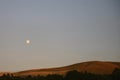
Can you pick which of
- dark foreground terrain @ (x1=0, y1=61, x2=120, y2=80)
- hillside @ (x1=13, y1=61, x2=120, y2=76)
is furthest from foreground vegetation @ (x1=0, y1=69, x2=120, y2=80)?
hillside @ (x1=13, y1=61, x2=120, y2=76)

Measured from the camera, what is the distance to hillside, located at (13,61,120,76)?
1677 centimetres

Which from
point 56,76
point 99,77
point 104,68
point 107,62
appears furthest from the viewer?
point 104,68

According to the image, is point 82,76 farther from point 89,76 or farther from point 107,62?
point 107,62

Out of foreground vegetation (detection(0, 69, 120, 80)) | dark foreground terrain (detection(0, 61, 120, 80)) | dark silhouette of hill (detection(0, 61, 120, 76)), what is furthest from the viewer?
dark silhouette of hill (detection(0, 61, 120, 76))

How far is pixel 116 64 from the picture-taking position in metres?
17.9

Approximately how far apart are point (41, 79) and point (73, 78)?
1620 mm

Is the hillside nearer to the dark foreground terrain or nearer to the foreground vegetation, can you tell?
the dark foreground terrain

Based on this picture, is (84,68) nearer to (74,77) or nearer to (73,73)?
(73,73)

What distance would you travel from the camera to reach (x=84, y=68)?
18.7 metres

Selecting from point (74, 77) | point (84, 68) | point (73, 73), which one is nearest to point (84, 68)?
point (84, 68)

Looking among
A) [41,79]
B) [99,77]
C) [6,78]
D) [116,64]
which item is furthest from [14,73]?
[116,64]

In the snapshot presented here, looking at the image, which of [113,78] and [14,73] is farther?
[14,73]

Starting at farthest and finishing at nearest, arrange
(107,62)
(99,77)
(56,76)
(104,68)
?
(104,68) → (107,62) → (56,76) → (99,77)

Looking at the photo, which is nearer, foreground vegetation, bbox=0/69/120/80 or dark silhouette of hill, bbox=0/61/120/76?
foreground vegetation, bbox=0/69/120/80
